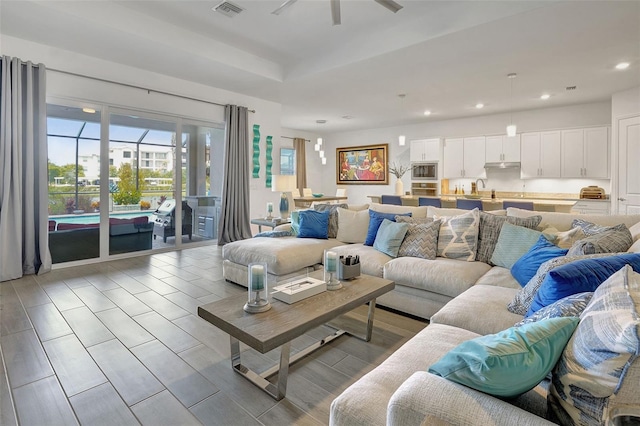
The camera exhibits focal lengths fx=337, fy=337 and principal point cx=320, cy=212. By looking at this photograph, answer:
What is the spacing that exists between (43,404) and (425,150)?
8473 millimetres

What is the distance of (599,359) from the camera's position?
2.70 feet

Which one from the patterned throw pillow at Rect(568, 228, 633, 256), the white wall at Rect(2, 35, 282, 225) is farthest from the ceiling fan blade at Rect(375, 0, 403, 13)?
the white wall at Rect(2, 35, 282, 225)

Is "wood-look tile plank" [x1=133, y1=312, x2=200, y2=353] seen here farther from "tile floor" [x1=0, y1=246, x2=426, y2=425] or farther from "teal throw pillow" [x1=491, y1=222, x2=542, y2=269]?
"teal throw pillow" [x1=491, y1=222, x2=542, y2=269]

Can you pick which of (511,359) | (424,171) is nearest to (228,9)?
(511,359)

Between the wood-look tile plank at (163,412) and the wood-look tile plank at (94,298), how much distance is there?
1.63 meters

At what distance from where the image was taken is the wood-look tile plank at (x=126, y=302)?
300cm

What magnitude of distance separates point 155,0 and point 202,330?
11.2 feet

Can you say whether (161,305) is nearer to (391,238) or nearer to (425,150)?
(391,238)

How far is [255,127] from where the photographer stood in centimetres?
658

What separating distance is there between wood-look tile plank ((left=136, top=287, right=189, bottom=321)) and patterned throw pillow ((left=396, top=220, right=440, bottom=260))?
211 centimetres

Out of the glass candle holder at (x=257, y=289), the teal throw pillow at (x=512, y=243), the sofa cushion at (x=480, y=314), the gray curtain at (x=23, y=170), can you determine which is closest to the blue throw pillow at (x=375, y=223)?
the teal throw pillow at (x=512, y=243)

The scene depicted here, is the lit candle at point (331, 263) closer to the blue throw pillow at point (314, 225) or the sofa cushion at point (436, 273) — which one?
the sofa cushion at point (436, 273)

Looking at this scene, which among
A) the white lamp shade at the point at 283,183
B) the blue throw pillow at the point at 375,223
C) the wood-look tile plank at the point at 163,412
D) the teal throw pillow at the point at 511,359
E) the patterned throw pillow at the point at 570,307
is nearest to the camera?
the teal throw pillow at the point at 511,359

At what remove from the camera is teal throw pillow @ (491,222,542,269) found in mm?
2785
